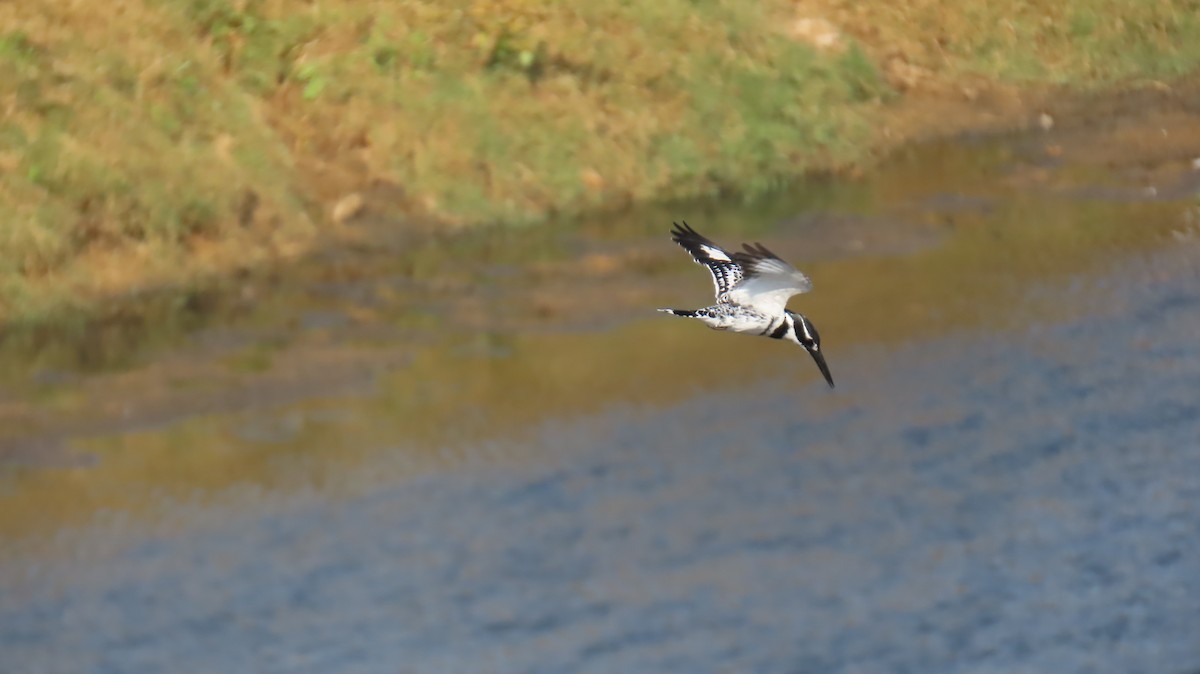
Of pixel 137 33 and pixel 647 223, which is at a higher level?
pixel 137 33

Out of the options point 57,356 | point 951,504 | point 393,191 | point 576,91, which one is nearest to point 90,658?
point 57,356

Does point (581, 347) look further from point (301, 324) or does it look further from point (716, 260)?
point (716, 260)

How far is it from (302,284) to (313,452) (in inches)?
103

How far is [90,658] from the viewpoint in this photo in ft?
28.8

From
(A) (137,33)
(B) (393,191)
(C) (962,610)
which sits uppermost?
(A) (137,33)

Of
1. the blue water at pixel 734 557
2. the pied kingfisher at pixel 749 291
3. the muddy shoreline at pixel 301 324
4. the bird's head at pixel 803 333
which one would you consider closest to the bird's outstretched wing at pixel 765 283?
the pied kingfisher at pixel 749 291

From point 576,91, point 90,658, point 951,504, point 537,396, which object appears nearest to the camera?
point 90,658

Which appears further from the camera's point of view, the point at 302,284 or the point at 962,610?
the point at 302,284

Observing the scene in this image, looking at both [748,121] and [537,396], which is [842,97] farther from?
[537,396]

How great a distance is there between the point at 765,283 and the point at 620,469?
6.50 feet

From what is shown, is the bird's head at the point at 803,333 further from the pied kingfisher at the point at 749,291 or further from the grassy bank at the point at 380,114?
the grassy bank at the point at 380,114

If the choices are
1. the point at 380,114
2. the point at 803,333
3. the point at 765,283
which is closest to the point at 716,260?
the point at 765,283

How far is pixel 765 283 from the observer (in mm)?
9102

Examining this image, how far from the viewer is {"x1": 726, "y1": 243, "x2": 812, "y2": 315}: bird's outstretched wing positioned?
8.61 m
